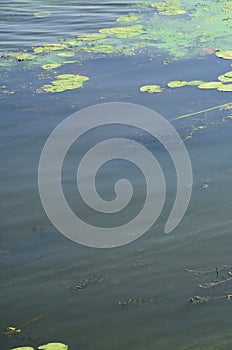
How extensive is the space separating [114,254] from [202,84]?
2.75 meters

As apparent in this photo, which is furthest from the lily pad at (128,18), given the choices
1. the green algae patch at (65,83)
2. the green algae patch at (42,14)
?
the green algae patch at (65,83)

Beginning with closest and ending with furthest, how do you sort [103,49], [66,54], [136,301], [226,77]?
[136,301] < [226,77] < [66,54] < [103,49]

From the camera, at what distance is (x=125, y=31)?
25.8ft

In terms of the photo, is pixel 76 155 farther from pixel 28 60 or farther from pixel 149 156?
pixel 28 60

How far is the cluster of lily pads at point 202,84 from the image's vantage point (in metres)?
5.96

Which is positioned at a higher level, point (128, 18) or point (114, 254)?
point (128, 18)

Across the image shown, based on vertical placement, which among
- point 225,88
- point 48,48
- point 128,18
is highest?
point 128,18

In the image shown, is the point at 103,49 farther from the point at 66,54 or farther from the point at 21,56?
the point at 21,56

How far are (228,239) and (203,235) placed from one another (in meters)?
0.15

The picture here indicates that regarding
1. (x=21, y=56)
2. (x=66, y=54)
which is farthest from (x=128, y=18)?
(x=21, y=56)

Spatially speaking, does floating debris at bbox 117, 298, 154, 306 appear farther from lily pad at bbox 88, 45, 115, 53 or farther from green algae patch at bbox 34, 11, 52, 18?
green algae patch at bbox 34, 11, 52, 18

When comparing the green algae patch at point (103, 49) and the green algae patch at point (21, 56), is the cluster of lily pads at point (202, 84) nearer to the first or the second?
the green algae patch at point (103, 49)


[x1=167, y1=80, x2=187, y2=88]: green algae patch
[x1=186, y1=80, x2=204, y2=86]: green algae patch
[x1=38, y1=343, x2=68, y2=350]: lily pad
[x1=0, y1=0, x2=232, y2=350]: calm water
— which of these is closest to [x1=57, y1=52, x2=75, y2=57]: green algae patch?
[x1=0, y1=0, x2=232, y2=350]: calm water

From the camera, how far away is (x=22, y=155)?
193 inches
